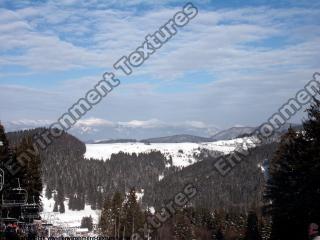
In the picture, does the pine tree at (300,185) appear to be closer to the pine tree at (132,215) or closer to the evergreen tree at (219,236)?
the pine tree at (132,215)

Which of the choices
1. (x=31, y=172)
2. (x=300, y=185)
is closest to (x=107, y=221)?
(x=31, y=172)

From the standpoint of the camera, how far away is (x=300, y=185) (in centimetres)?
3631

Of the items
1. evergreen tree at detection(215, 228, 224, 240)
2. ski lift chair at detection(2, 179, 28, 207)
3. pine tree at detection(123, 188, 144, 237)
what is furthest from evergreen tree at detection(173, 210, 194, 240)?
ski lift chair at detection(2, 179, 28, 207)

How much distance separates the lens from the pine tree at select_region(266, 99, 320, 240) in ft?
112

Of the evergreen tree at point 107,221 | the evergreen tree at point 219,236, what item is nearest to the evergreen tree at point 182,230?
the evergreen tree at point 219,236

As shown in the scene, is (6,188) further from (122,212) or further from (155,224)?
(155,224)

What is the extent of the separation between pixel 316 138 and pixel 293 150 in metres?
3.98

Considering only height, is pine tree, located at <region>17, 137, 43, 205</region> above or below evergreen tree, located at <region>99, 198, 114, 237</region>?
above

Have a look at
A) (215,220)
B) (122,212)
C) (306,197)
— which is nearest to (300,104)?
(306,197)

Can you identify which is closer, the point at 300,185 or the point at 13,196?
the point at 300,185

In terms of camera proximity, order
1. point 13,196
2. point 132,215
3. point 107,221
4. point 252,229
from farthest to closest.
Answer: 1. point 107,221
2. point 132,215
3. point 252,229
4. point 13,196

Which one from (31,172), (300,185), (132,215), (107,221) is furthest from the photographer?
(107,221)

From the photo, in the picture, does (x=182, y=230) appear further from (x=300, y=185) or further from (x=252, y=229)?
(x=300, y=185)

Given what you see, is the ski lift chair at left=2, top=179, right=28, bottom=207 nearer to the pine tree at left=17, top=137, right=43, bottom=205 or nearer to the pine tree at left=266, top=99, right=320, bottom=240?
the pine tree at left=17, top=137, right=43, bottom=205
